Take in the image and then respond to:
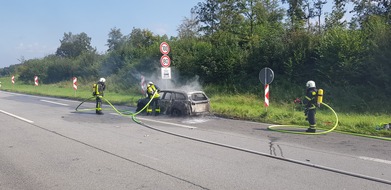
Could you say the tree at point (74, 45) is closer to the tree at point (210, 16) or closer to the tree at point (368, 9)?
the tree at point (210, 16)

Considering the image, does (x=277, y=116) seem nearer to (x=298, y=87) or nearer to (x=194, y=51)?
(x=298, y=87)

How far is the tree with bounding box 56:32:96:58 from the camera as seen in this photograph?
3616 inches

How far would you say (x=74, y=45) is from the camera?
308 feet

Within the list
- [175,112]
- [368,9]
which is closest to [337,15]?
[368,9]

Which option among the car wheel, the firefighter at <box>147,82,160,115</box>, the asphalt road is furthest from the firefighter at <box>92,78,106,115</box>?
the asphalt road

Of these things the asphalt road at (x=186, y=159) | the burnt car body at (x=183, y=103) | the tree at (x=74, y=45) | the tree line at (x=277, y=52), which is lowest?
the asphalt road at (x=186, y=159)

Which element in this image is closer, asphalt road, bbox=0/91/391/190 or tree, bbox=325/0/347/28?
asphalt road, bbox=0/91/391/190

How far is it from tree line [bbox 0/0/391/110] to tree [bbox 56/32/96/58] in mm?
51710

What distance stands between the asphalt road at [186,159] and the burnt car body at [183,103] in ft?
7.86

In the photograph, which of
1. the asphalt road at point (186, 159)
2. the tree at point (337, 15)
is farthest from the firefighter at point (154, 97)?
the tree at point (337, 15)

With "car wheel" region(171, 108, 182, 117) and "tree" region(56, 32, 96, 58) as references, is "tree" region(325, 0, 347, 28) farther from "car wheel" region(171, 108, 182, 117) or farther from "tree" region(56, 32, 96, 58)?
"tree" region(56, 32, 96, 58)

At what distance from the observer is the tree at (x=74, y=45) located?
9184cm

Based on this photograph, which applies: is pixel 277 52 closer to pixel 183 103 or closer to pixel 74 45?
pixel 183 103

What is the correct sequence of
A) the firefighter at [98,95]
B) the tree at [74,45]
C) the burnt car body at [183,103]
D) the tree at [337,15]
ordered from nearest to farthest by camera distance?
1. the burnt car body at [183,103]
2. the firefighter at [98,95]
3. the tree at [337,15]
4. the tree at [74,45]
